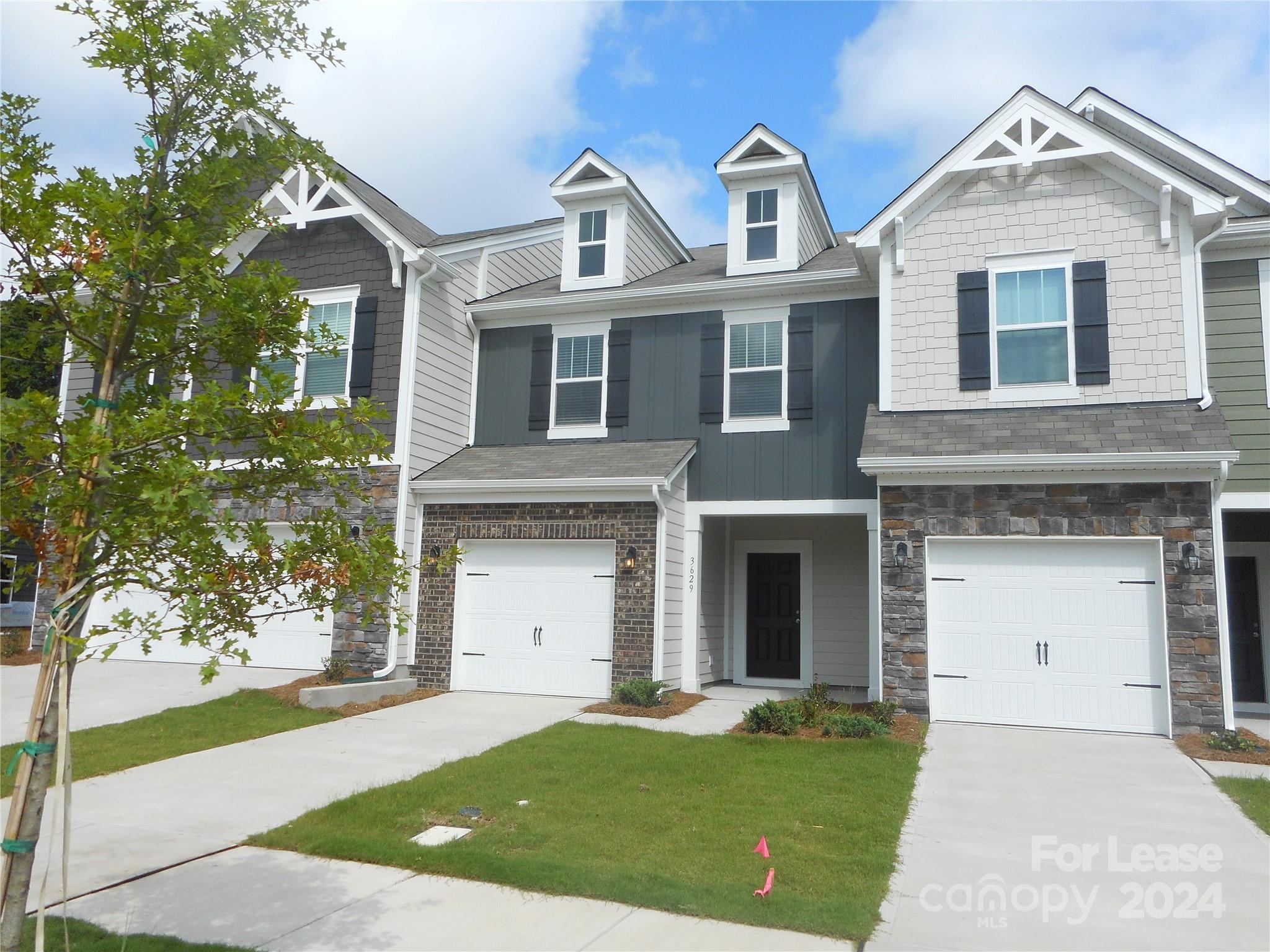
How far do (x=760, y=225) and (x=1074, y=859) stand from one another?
10267mm

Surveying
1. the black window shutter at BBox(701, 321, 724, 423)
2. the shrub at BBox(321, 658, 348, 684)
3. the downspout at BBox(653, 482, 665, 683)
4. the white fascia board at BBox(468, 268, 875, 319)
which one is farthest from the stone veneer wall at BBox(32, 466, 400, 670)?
the black window shutter at BBox(701, 321, 724, 423)

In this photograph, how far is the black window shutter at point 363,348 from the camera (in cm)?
1341

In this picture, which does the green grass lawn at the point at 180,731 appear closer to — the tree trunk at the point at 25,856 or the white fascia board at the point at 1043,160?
the tree trunk at the point at 25,856

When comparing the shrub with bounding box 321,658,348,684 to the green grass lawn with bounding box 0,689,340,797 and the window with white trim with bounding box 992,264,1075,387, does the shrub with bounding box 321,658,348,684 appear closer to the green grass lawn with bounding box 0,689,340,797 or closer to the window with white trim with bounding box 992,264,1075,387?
the green grass lawn with bounding box 0,689,340,797

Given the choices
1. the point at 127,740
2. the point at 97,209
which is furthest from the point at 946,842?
the point at 127,740

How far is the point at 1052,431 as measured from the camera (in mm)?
10383

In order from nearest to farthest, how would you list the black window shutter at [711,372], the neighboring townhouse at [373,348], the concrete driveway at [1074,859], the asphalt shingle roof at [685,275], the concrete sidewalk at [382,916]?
the concrete sidewalk at [382,916] → the concrete driveway at [1074,859] → the neighboring townhouse at [373,348] → the black window shutter at [711,372] → the asphalt shingle roof at [685,275]

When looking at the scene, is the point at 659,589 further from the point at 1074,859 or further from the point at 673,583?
the point at 1074,859

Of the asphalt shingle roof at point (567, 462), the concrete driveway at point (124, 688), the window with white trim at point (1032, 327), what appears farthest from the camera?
the asphalt shingle roof at point (567, 462)

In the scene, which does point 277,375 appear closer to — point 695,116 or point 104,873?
point 104,873

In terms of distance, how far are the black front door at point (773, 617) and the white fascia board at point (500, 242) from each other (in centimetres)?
658

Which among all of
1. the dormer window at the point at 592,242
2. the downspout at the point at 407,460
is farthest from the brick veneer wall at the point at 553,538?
the dormer window at the point at 592,242

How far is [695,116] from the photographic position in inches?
442

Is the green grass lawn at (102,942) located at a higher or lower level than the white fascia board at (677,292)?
lower
